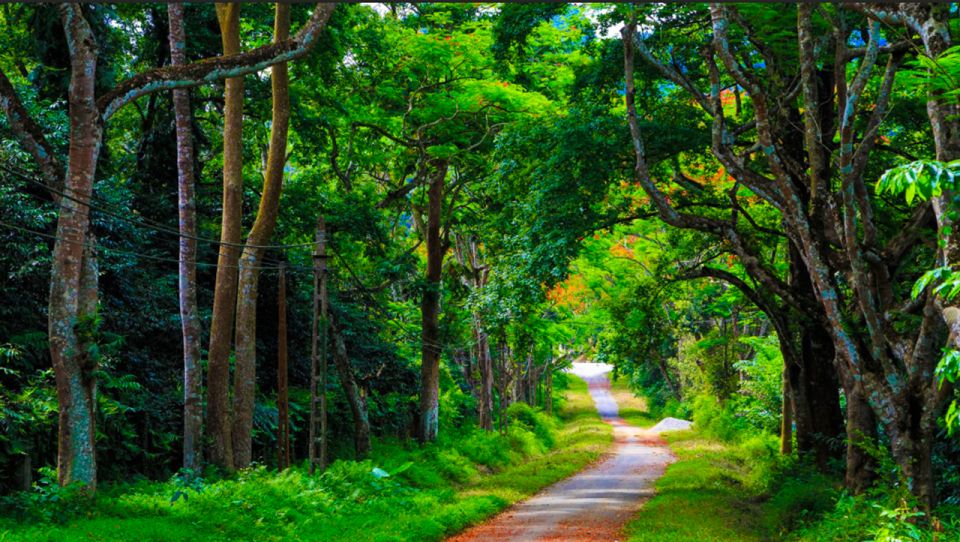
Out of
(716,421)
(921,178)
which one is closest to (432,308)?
(716,421)

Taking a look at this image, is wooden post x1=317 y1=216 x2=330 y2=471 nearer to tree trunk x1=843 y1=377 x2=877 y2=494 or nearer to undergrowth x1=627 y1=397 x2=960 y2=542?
undergrowth x1=627 y1=397 x2=960 y2=542

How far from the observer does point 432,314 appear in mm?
27281

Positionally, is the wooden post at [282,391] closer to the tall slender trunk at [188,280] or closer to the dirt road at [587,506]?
the tall slender trunk at [188,280]

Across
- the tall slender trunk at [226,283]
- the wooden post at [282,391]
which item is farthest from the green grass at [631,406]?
the tall slender trunk at [226,283]

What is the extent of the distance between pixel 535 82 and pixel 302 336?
9.21m

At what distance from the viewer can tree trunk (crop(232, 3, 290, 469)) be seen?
56.7 feet

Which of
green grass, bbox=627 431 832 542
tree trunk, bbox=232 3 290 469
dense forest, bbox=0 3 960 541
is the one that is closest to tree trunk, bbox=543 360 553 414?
dense forest, bbox=0 3 960 541

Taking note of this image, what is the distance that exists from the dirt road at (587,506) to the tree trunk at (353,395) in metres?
5.15

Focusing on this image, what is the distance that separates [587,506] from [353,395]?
7.69 m

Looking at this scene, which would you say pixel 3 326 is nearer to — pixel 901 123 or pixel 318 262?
pixel 318 262

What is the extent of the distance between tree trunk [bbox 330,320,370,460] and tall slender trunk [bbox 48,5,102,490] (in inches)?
445

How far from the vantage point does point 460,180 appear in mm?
26281

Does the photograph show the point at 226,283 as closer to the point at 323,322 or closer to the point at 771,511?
the point at 323,322

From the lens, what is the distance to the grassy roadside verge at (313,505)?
36.0ft
